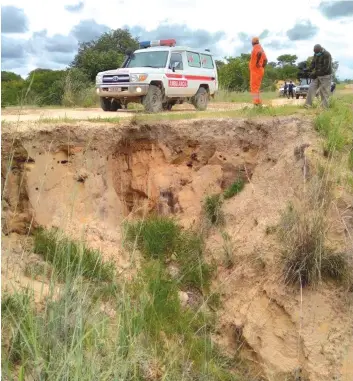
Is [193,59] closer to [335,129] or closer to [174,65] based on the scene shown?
[174,65]

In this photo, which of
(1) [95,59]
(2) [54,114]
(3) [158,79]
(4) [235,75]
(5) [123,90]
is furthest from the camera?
(4) [235,75]

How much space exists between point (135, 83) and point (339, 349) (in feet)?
28.4

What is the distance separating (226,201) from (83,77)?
521 inches

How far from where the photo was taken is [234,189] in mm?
9188

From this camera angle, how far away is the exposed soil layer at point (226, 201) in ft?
22.3

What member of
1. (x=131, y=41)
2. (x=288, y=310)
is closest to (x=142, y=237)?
(x=288, y=310)

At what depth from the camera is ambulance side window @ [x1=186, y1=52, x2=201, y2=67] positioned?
50.4 ft

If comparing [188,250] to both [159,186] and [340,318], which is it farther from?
[340,318]

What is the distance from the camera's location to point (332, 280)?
22.8 feet

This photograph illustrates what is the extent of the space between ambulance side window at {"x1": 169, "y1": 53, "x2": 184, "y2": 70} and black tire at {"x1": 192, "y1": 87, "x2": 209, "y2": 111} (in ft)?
4.17

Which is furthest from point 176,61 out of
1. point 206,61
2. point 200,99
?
point 206,61

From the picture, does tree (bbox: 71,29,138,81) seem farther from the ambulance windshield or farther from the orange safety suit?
the orange safety suit

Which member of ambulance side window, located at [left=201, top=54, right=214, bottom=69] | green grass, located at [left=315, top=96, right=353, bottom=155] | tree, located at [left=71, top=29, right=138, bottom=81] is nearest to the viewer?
green grass, located at [left=315, top=96, right=353, bottom=155]

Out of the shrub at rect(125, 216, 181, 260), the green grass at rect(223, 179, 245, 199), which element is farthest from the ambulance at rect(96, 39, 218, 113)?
the shrub at rect(125, 216, 181, 260)
